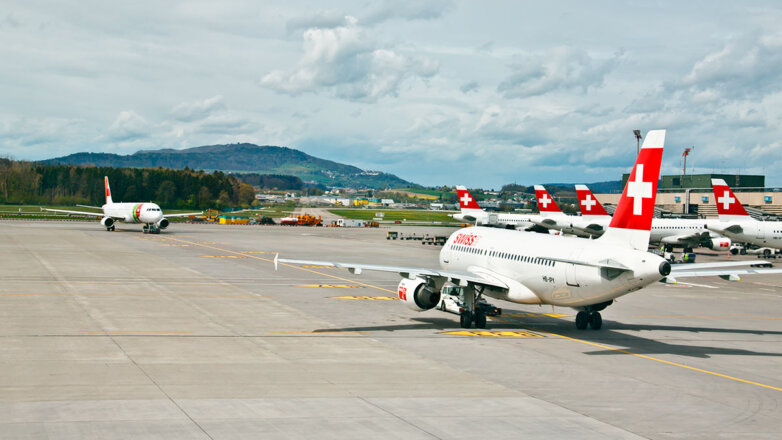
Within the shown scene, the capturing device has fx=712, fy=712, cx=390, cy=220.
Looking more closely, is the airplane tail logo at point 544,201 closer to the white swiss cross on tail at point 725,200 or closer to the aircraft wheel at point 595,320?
the white swiss cross on tail at point 725,200

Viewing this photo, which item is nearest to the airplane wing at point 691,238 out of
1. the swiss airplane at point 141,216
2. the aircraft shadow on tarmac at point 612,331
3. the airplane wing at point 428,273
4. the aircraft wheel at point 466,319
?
the aircraft shadow on tarmac at point 612,331

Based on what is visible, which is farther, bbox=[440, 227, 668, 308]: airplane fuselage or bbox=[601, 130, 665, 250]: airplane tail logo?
bbox=[601, 130, 665, 250]: airplane tail logo

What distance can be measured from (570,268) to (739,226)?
55.6m

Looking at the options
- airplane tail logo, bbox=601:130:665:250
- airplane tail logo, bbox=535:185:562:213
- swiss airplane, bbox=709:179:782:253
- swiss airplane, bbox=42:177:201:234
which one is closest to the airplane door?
airplane tail logo, bbox=601:130:665:250

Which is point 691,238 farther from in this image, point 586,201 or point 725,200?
point 586,201

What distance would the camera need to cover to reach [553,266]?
30.2 m

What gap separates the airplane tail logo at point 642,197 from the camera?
2805 centimetres

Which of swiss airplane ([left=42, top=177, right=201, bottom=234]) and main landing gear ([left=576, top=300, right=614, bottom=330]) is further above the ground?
swiss airplane ([left=42, top=177, right=201, bottom=234])

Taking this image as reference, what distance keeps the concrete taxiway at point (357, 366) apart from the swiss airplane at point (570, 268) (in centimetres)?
161

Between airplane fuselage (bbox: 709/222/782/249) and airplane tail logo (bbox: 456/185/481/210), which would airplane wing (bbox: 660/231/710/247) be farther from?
airplane tail logo (bbox: 456/185/481/210)

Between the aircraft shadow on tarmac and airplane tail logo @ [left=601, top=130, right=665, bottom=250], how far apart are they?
446 centimetres

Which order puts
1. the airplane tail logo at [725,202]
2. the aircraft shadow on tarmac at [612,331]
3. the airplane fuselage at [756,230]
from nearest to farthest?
the aircraft shadow on tarmac at [612,331] < the airplane fuselage at [756,230] < the airplane tail logo at [725,202]

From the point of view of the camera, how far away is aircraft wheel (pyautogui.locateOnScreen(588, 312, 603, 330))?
108 ft

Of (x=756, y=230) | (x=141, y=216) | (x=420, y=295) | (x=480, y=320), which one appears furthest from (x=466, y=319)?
(x=141, y=216)
